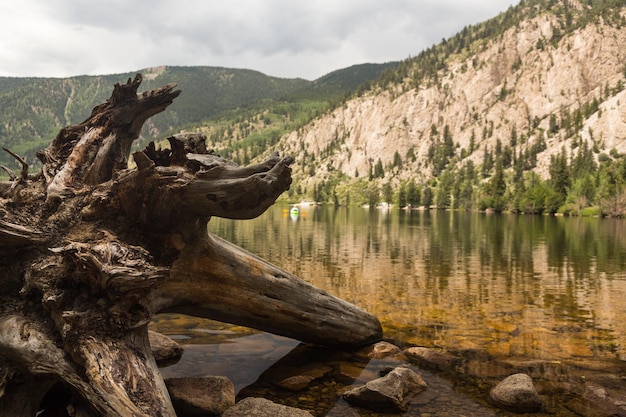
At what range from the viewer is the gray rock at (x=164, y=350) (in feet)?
27.7

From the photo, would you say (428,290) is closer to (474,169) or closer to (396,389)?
(396,389)

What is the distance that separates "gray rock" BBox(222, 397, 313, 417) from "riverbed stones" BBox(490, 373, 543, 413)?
3.02m

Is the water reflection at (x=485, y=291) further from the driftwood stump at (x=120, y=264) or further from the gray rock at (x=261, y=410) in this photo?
the gray rock at (x=261, y=410)

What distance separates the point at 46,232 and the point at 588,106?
194 m

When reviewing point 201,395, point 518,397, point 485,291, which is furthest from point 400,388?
point 485,291

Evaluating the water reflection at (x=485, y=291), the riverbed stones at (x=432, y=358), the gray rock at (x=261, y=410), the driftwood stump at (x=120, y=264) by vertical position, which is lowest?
the water reflection at (x=485, y=291)

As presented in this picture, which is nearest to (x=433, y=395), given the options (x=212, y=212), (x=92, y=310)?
(x=212, y=212)

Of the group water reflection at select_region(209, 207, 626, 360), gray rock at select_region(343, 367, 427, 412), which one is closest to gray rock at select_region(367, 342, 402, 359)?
water reflection at select_region(209, 207, 626, 360)

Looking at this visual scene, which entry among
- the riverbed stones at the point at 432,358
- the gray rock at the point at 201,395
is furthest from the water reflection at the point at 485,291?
the gray rock at the point at 201,395

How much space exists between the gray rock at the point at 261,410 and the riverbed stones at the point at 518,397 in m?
3.02

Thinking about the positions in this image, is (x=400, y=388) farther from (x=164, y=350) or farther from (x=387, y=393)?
(x=164, y=350)

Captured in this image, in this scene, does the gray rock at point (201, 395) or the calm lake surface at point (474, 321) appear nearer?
the gray rock at point (201, 395)

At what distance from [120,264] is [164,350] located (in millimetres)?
4018

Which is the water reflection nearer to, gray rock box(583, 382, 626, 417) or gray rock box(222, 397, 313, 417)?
gray rock box(583, 382, 626, 417)
